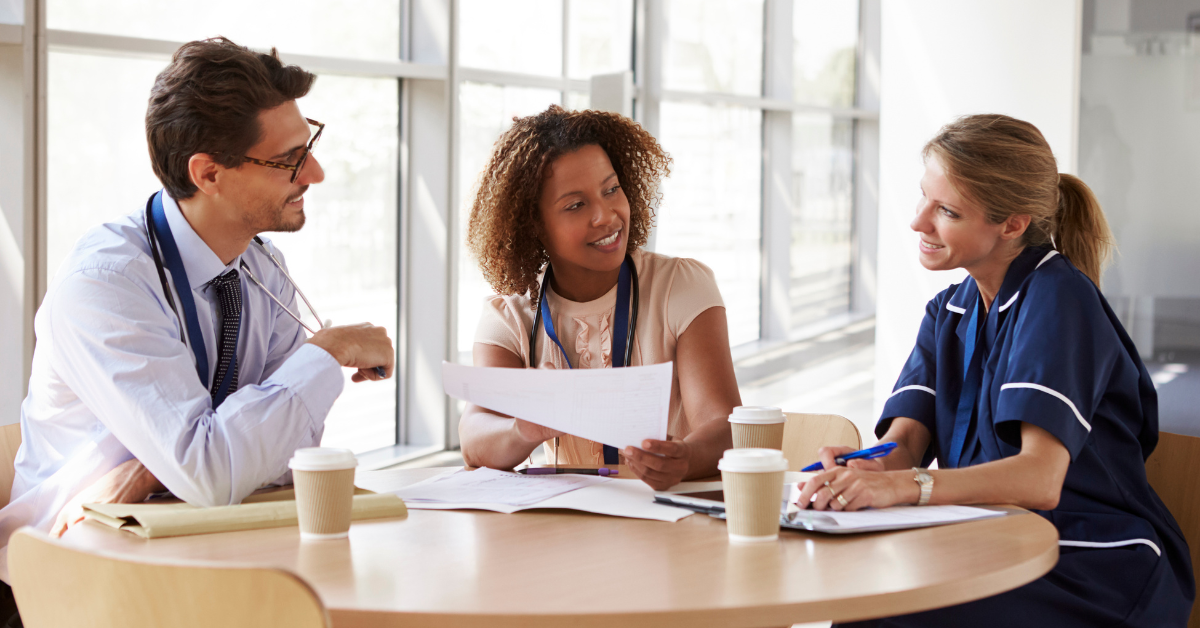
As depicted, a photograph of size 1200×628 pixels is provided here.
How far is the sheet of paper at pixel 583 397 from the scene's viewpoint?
154 cm

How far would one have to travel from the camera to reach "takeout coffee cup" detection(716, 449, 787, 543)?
1273 mm

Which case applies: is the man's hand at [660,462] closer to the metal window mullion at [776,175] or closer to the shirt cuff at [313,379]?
the shirt cuff at [313,379]

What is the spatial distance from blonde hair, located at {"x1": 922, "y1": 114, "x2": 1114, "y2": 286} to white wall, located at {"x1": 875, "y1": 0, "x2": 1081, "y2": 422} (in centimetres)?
126

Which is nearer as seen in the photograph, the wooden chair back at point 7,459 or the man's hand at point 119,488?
the man's hand at point 119,488

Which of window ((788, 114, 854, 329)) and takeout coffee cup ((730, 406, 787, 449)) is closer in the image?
takeout coffee cup ((730, 406, 787, 449))

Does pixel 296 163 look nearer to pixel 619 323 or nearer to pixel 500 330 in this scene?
pixel 500 330

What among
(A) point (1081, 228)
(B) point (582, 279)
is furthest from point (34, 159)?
(A) point (1081, 228)

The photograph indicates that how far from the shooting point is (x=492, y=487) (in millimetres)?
1690

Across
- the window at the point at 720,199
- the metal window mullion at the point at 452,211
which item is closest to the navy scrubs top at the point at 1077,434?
the metal window mullion at the point at 452,211

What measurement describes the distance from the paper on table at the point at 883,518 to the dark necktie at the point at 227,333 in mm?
1059

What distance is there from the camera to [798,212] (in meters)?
8.85

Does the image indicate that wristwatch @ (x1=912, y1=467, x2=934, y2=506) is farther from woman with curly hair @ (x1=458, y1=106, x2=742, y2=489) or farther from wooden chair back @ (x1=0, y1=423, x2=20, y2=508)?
wooden chair back @ (x1=0, y1=423, x2=20, y2=508)

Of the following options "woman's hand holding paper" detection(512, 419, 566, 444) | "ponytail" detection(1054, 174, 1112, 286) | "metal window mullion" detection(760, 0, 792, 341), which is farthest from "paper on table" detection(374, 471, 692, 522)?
"metal window mullion" detection(760, 0, 792, 341)

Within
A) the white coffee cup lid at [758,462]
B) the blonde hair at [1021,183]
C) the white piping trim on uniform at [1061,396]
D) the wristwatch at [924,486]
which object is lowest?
the wristwatch at [924,486]
